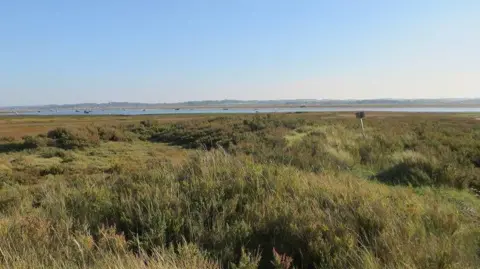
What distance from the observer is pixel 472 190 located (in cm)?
998

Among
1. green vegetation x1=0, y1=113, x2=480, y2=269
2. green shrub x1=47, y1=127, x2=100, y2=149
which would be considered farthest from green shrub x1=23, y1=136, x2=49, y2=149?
green vegetation x1=0, y1=113, x2=480, y2=269

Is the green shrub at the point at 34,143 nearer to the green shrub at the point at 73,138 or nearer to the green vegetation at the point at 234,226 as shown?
the green shrub at the point at 73,138

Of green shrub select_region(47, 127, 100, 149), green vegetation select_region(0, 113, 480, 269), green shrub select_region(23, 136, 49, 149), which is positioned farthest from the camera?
green shrub select_region(47, 127, 100, 149)

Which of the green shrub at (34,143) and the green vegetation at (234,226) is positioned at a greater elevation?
the green vegetation at (234,226)

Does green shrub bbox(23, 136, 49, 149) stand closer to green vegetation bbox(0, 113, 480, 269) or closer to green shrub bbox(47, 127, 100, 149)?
green shrub bbox(47, 127, 100, 149)

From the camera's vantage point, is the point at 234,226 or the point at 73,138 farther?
the point at 73,138

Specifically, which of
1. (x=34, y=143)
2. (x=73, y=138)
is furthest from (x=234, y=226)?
(x=34, y=143)

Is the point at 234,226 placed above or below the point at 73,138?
above

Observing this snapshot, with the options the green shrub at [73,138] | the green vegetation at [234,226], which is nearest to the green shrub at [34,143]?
the green shrub at [73,138]

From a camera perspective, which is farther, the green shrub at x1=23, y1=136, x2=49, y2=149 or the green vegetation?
the green shrub at x1=23, y1=136, x2=49, y2=149

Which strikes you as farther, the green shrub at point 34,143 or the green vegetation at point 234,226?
the green shrub at point 34,143

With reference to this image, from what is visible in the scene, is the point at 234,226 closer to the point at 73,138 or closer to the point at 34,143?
the point at 73,138

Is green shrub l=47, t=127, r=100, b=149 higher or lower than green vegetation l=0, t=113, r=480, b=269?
lower

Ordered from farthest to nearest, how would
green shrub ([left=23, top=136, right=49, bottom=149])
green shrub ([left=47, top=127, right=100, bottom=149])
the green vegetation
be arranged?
green shrub ([left=47, top=127, right=100, bottom=149]) < green shrub ([left=23, top=136, right=49, bottom=149]) < the green vegetation
